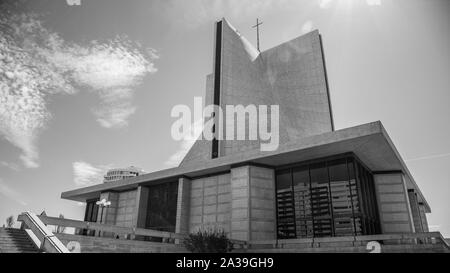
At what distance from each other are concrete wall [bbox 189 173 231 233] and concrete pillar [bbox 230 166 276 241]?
1603 millimetres

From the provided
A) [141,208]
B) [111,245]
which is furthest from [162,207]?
[111,245]

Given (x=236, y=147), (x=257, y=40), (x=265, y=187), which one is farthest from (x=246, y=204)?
(x=257, y=40)

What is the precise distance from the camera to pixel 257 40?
136ft

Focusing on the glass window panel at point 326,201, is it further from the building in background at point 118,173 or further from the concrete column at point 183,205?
the building in background at point 118,173

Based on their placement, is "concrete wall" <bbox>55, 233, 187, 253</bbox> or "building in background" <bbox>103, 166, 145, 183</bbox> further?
"building in background" <bbox>103, 166, 145, 183</bbox>

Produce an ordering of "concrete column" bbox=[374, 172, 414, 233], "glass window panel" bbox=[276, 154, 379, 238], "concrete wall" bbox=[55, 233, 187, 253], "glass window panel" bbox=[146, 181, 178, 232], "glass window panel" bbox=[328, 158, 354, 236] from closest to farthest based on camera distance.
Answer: "concrete wall" bbox=[55, 233, 187, 253] < "glass window panel" bbox=[328, 158, 354, 236] < "glass window panel" bbox=[276, 154, 379, 238] < "concrete column" bbox=[374, 172, 414, 233] < "glass window panel" bbox=[146, 181, 178, 232]

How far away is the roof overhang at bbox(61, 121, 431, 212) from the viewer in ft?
58.5

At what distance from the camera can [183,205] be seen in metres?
25.2

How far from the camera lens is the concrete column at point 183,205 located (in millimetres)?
24672

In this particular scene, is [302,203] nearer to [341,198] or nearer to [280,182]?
[280,182]

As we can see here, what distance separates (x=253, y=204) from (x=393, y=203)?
10.1 metres

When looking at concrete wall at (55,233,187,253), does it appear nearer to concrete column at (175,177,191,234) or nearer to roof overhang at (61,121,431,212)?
concrete column at (175,177,191,234)

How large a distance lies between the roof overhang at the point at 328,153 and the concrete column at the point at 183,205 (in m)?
0.72

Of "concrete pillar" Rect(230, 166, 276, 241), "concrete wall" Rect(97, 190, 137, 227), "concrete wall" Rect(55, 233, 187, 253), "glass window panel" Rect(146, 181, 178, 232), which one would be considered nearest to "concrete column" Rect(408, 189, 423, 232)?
"concrete pillar" Rect(230, 166, 276, 241)
